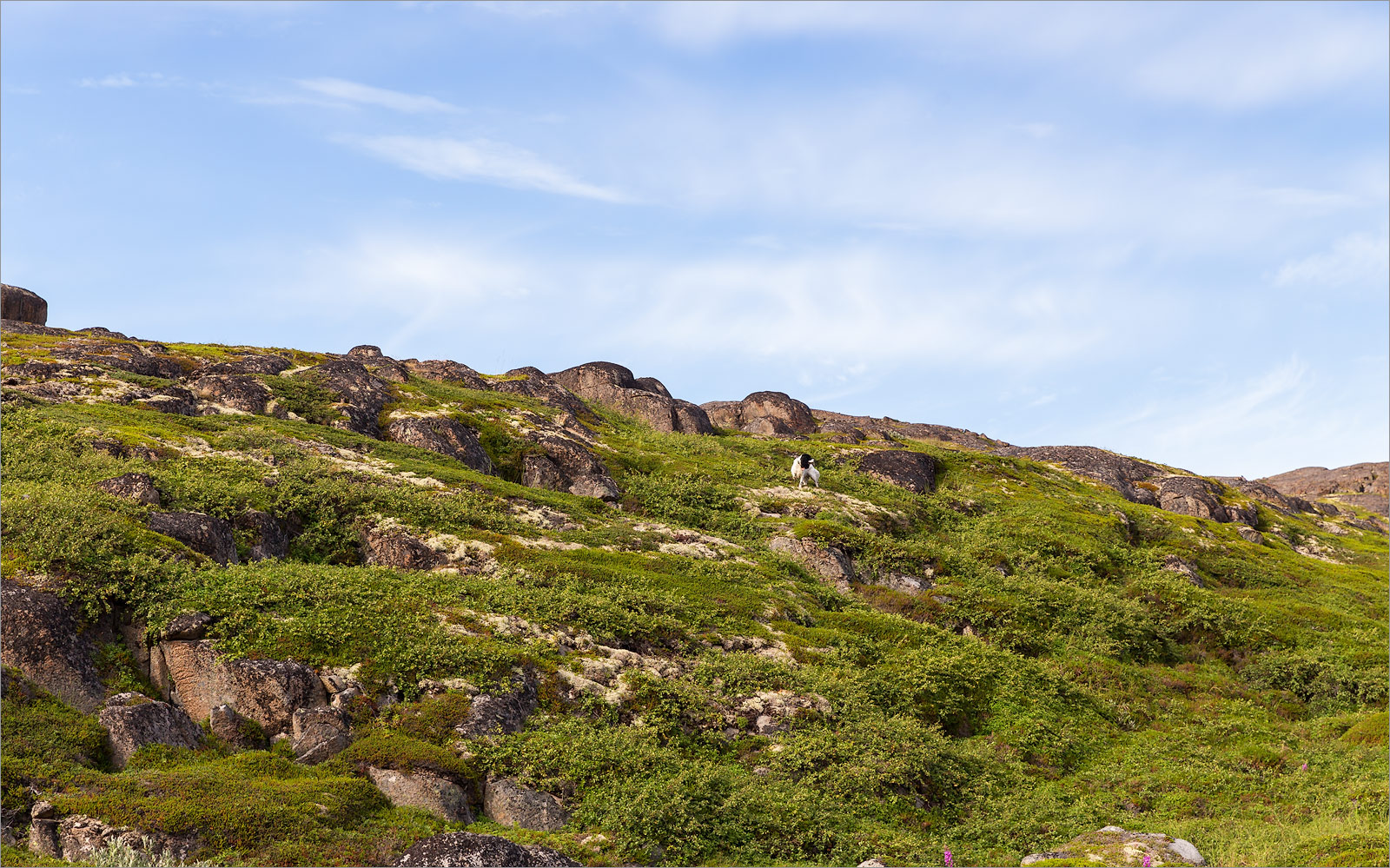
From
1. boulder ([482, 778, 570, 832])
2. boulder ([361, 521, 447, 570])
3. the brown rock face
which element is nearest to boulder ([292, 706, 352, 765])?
boulder ([482, 778, 570, 832])

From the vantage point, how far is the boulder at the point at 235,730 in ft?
69.3

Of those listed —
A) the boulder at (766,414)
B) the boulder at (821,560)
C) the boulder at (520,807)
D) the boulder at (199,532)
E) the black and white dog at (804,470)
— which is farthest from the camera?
the boulder at (766,414)

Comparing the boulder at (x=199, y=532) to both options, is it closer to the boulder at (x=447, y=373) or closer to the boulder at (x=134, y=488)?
the boulder at (x=134, y=488)

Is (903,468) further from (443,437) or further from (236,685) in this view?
(236,685)

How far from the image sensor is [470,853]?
54.3ft

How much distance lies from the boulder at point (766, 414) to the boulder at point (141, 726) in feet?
284

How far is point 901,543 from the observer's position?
47656 mm

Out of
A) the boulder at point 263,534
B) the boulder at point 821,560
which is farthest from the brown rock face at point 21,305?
the boulder at point 821,560

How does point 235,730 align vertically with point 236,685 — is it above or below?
below

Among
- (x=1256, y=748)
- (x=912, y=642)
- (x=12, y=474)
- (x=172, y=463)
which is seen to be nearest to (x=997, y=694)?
(x=912, y=642)

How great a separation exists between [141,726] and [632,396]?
72.7 metres

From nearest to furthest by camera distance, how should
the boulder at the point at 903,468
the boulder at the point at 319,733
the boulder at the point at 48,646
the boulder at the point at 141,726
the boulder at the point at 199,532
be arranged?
1. the boulder at the point at 141,726
2. the boulder at the point at 319,733
3. the boulder at the point at 48,646
4. the boulder at the point at 199,532
5. the boulder at the point at 903,468

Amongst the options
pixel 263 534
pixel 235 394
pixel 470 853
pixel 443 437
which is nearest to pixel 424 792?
pixel 470 853

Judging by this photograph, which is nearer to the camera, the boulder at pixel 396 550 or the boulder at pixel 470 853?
Answer: the boulder at pixel 470 853
